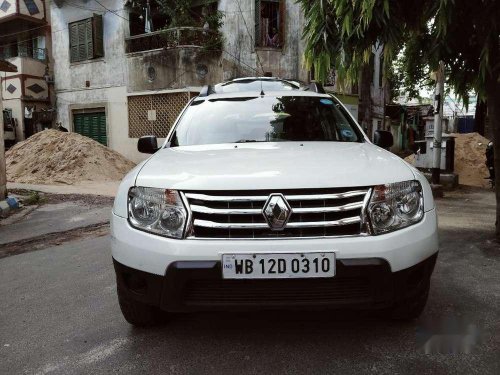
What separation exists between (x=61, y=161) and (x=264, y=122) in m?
12.7

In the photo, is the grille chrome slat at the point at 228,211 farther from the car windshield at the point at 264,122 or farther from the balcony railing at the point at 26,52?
the balcony railing at the point at 26,52

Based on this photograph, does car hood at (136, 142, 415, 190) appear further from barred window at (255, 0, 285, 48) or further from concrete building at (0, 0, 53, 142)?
concrete building at (0, 0, 53, 142)

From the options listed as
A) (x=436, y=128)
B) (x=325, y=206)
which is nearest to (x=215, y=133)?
(x=325, y=206)

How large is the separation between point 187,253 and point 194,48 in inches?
610

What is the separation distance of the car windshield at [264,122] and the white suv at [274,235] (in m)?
0.96

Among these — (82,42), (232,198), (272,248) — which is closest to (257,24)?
(82,42)

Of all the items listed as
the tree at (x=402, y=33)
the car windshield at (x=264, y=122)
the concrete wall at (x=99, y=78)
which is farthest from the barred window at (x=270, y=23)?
the car windshield at (x=264, y=122)

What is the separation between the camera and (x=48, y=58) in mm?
21609

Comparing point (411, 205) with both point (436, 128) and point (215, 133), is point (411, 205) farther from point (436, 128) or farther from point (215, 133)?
point (436, 128)

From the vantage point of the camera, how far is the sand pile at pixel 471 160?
1316 centimetres

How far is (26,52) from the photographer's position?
880 inches

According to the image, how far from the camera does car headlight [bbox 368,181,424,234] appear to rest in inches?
92.1

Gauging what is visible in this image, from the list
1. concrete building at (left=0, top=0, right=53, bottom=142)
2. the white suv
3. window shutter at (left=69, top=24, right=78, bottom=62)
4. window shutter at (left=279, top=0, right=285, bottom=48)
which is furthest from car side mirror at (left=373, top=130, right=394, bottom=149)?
concrete building at (left=0, top=0, right=53, bottom=142)

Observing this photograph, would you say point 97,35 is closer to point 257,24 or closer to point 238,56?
point 238,56
